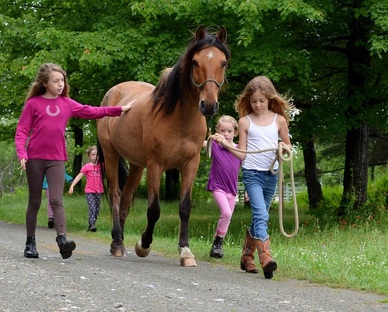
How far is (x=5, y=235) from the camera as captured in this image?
13.6 m

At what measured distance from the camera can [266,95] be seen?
8.02 metres

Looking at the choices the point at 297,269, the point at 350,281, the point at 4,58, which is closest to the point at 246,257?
the point at 297,269

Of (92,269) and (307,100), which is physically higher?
(307,100)

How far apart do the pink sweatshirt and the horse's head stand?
1475 mm

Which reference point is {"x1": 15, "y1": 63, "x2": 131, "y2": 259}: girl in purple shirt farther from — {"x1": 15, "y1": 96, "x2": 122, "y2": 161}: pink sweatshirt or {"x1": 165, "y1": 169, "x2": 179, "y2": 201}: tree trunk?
{"x1": 165, "y1": 169, "x2": 179, "y2": 201}: tree trunk

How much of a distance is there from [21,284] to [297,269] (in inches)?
121

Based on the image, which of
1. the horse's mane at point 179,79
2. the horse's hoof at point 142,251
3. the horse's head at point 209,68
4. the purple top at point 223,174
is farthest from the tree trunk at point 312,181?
the horse's head at point 209,68

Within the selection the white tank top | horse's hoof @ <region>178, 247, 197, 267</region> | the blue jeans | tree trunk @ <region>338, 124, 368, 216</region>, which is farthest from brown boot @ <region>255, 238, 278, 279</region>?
tree trunk @ <region>338, 124, 368, 216</region>

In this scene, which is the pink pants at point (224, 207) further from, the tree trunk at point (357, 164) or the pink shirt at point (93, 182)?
the tree trunk at point (357, 164)

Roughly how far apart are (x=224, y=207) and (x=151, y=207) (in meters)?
1.40

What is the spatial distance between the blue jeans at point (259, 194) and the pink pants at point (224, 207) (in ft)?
5.88

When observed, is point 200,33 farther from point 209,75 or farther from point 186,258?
point 186,258

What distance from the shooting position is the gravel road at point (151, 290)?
580cm

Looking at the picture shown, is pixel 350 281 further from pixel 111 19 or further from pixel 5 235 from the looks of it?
pixel 111 19
